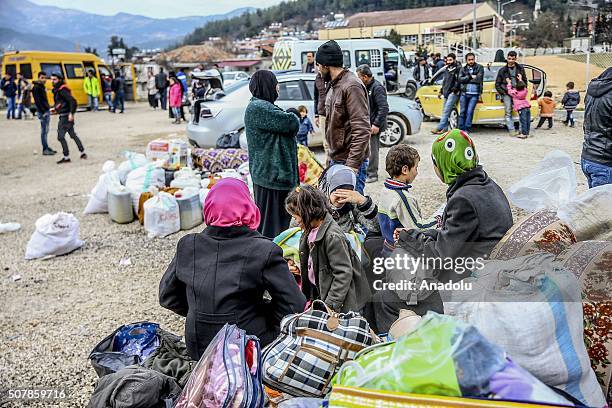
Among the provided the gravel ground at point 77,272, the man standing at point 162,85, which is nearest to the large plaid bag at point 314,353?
the gravel ground at point 77,272

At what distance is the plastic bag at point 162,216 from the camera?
6281mm

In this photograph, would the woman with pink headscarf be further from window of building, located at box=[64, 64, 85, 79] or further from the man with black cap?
window of building, located at box=[64, 64, 85, 79]

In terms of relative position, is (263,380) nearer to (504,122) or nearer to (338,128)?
(338,128)

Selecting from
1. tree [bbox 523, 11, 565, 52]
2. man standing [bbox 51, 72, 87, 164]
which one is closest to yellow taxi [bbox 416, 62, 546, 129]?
man standing [bbox 51, 72, 87, 164]

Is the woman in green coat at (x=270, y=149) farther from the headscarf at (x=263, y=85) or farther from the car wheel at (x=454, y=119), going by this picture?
the car wheel at (x=454, y=119)

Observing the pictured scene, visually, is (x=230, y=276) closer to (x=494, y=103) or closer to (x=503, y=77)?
(x=503, y=77)

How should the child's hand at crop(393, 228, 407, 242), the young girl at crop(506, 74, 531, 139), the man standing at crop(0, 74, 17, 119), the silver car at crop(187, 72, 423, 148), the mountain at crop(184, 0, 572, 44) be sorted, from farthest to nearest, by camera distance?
the mountain at crop(184, 0, 572, 44)
the man standing at crop(0, 74, 17, 119)
the young girl at crop(506, 74, 531, 139)
the silver car at crop(187, 72, 423, 148)
the child's hand at crop(393, 228, 407, 242)

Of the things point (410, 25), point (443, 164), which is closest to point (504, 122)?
point (443, 164)

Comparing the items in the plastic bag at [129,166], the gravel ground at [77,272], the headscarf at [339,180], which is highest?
the headscarf at [339,180]

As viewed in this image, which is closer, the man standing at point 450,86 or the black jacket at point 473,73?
the black jacket at point 473,73

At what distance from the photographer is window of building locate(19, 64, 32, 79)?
829 inches

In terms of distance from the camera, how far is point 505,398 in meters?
1.43

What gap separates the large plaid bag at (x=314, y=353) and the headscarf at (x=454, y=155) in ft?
3.48

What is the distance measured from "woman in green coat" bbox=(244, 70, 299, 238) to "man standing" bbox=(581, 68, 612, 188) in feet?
7.54
